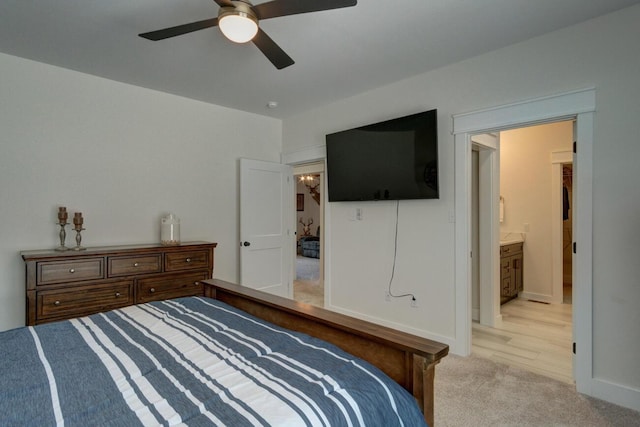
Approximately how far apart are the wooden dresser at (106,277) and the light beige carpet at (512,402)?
245 cm

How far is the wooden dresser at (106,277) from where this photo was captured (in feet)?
8.71

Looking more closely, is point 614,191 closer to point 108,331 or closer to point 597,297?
point 597,297

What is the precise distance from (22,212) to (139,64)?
1600 mm

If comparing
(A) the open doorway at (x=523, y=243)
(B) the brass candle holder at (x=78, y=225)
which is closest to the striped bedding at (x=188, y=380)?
(B) the brass candle holder at (x=78, y=225)

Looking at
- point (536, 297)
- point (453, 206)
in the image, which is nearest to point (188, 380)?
point (453, 206)

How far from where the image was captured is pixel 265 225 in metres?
4.51

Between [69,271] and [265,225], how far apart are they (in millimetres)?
2187

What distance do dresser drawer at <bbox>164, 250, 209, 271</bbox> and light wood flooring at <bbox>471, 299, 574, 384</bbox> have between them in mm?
2719

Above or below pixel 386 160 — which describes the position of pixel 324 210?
below

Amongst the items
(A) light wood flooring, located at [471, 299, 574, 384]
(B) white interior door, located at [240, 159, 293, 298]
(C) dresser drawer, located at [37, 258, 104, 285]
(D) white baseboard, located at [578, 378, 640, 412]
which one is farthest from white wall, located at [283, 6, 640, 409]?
(C) dresser drawer, located at [37, 258, 104, 285]

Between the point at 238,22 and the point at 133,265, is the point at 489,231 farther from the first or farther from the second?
the point at 133,265

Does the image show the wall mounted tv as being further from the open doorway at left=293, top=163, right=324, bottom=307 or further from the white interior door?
the white interior door

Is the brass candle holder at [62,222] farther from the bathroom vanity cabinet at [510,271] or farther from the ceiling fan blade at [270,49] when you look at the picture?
the bathroom vanity cabinet at [510,271]

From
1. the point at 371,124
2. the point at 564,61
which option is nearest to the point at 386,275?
the point at 371,124
